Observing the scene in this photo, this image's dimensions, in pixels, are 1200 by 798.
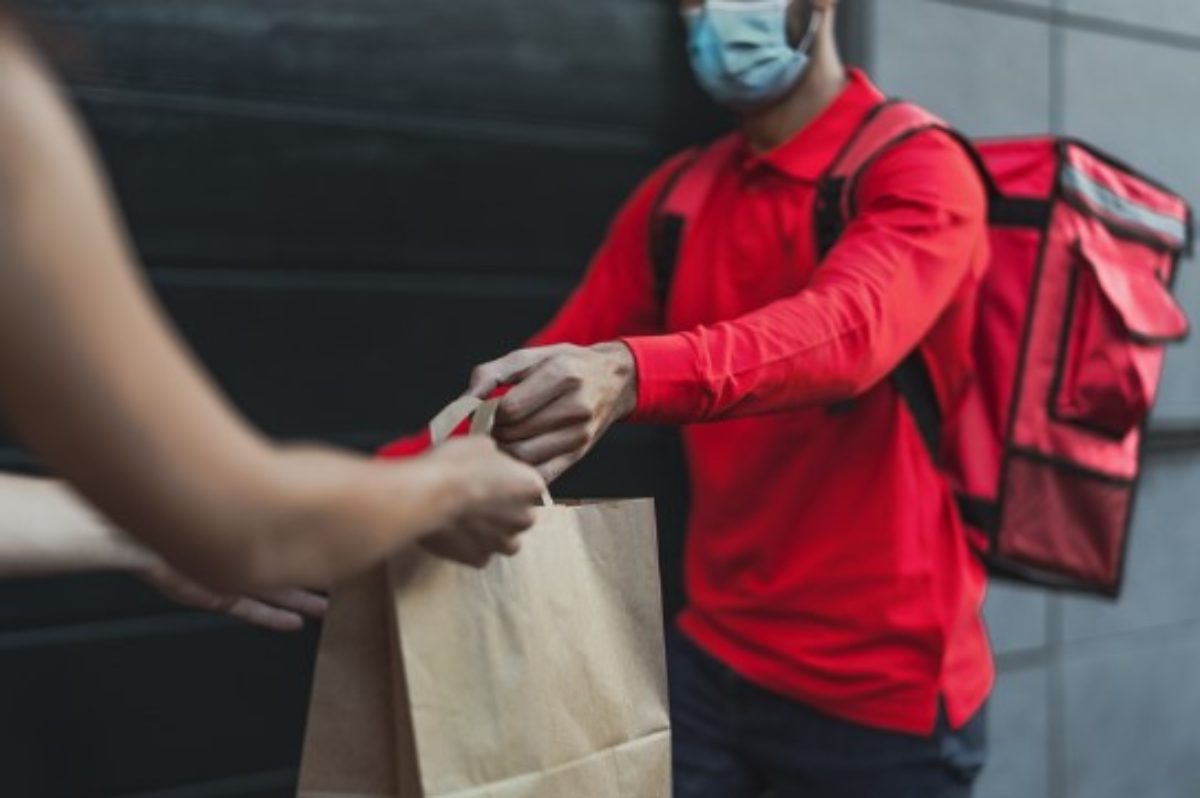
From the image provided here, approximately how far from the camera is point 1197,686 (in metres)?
6.34

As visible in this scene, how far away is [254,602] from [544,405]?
16.9 inches

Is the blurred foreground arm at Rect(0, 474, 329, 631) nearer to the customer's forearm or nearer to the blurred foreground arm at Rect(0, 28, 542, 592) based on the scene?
the customer's forearm

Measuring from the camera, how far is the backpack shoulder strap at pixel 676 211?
347 centimetres

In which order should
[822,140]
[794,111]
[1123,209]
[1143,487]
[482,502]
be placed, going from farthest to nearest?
1. [1143,487]
2. [1123,209]
3. [794,111]
4. [822,140]
5. [482,502]

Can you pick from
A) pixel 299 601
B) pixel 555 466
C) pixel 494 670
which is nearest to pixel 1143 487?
pixel 555 466

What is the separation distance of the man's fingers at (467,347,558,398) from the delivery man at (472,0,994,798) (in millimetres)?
607

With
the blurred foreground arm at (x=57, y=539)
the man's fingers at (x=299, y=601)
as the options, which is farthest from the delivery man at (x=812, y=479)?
the blurred foreground arm at (x=57, y=539)

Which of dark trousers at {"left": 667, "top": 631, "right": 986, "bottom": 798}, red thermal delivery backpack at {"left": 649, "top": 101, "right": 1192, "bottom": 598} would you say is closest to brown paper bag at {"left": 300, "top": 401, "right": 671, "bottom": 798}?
dark trousers at {"left": 667, "top": 631, "right": 986, "bottom": 798}

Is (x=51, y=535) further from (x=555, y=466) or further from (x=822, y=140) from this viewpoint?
(x=822, y=140)

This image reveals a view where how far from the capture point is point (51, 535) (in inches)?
91.0

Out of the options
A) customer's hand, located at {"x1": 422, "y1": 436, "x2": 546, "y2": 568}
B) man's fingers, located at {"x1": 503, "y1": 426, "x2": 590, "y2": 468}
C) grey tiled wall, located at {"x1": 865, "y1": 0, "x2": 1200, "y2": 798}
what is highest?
customer's hand, located at {"x1": 422, "y1": 436, "x2": 546, "y2": 568}

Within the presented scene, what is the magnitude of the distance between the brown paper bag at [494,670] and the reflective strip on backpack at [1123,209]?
5.30 ft

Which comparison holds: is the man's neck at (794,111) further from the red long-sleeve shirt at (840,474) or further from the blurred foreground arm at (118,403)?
the blurred foreground arm at (118,403)

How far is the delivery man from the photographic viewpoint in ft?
10.4
